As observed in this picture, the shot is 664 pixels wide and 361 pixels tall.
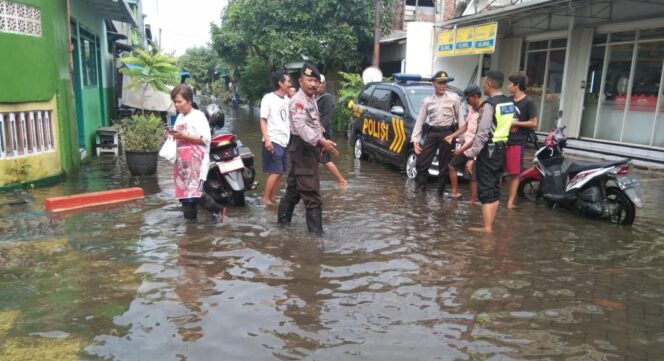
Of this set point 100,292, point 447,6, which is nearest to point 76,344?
point 100,292

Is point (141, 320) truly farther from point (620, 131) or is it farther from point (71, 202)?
point (620, 131)

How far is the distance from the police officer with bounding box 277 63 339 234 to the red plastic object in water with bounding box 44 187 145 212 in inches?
106

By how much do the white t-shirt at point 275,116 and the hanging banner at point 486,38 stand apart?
805cm

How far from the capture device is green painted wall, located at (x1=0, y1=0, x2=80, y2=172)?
6.74m

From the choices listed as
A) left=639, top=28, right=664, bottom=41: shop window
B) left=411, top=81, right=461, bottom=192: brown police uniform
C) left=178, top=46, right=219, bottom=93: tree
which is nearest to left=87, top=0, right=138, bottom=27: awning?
left=411, top=81, right=461, bottom=192: brown police uniform

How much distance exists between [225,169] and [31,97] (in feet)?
10.3

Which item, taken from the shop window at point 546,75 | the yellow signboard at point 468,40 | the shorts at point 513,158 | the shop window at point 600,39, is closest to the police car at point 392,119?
the shorts at point 513,158

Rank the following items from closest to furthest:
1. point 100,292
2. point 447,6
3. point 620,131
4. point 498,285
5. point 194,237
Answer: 1. point 100,292
2. point 498,285
3. point 194,237
4. point 620,131
5. point 447,6

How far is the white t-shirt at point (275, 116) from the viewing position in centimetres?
648

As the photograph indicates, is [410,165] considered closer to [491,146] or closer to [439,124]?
[439,124]

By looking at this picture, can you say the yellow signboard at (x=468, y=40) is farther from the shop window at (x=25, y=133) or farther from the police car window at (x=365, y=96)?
the shop window at (x=25, y=133)

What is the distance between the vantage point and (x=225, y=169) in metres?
6.35

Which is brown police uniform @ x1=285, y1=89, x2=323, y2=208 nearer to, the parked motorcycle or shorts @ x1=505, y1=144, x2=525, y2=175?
the parked motorcycle

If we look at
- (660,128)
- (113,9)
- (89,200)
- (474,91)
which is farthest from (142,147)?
(660,128)
